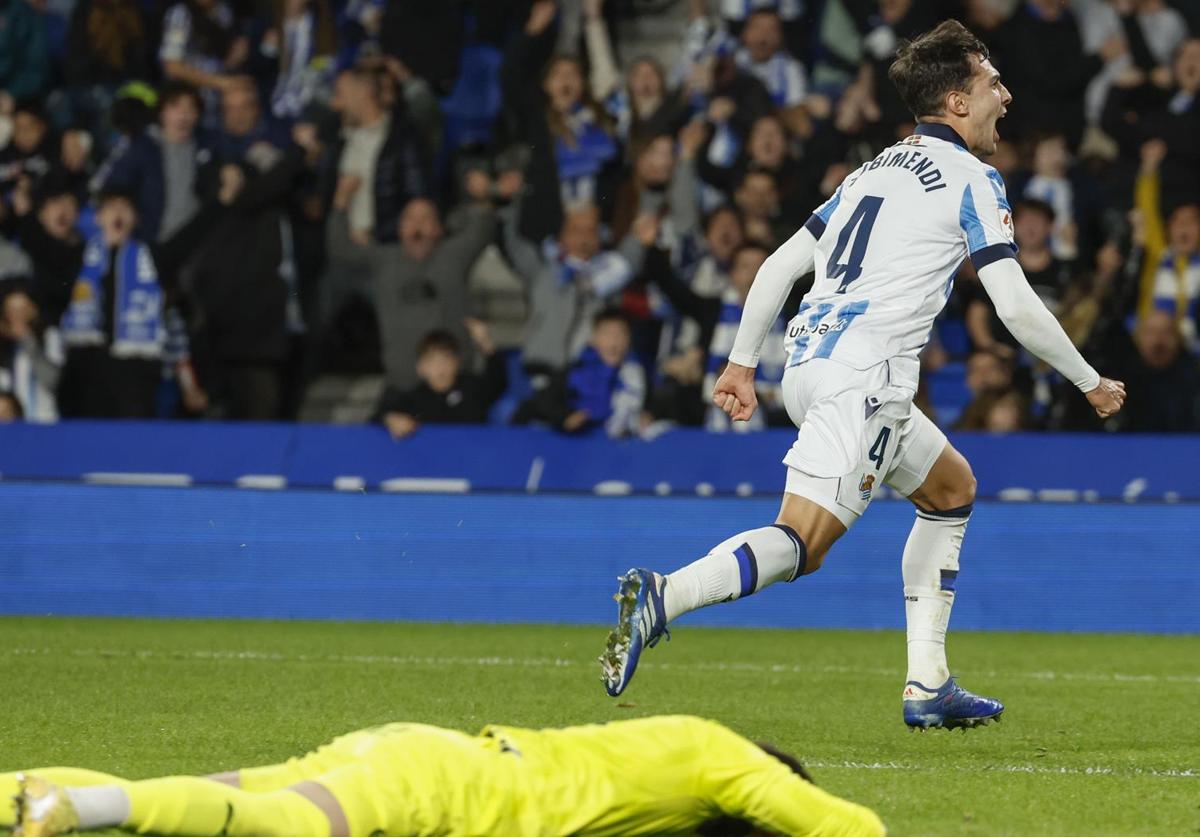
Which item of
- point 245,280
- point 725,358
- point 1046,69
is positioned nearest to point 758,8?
point 1046,69

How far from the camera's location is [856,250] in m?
6.28

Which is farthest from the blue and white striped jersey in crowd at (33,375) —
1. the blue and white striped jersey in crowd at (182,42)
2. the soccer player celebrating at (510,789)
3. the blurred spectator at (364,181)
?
the soccer player celebrating at (510,789)

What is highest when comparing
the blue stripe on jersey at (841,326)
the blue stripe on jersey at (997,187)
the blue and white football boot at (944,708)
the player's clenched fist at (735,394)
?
the blue stripe on jersey at (997,187)

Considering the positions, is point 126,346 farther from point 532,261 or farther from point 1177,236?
point 1177,236

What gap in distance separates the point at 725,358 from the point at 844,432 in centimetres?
628

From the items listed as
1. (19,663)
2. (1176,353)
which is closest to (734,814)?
(19,663)

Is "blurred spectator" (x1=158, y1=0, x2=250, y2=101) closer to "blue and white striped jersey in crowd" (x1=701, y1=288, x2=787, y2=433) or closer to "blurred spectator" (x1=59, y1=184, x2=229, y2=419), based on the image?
"blurred spectator" (x1=59, y1=184, x2=229, y2=419)

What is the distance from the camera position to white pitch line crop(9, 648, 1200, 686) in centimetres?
875

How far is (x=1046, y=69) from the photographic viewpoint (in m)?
13.5

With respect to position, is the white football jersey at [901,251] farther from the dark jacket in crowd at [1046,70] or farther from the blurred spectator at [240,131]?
the blurred spectator at [240,131]

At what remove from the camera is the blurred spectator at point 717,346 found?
1217 cm

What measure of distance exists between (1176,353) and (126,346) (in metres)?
6.47

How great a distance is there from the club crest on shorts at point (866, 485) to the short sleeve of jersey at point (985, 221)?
0.70m

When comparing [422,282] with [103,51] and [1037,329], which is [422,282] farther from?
[1037,329]
